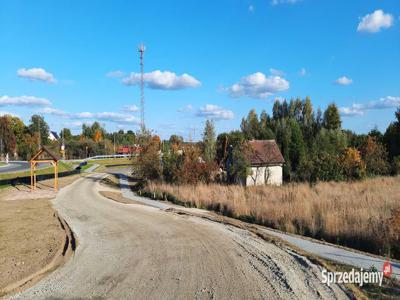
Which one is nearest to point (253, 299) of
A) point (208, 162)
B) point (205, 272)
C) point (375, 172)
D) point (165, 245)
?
point (205, 272)

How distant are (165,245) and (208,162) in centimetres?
2115

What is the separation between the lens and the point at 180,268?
9.66 m

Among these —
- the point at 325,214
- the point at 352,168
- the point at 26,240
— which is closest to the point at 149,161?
the point at 352,168

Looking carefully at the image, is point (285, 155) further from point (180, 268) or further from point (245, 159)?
point (180, 268)

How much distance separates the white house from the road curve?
74.5ft

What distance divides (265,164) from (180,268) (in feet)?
99.2

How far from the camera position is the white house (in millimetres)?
38188

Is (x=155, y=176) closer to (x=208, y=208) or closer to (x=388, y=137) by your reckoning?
(x=208, y=208)

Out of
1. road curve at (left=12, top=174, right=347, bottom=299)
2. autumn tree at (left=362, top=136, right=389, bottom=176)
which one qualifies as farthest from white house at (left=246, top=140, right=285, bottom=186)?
road curve at (left=12, top=174, right=347, bottom=299)

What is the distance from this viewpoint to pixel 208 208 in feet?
73.2

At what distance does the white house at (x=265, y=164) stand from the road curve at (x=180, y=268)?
2270cm

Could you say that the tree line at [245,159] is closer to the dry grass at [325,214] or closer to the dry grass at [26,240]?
the dry grass at [325,214]

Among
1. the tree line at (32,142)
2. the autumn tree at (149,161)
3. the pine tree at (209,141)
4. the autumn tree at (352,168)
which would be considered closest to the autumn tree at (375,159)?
the autumn tree at (352,168)

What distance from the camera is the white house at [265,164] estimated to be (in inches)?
1503
